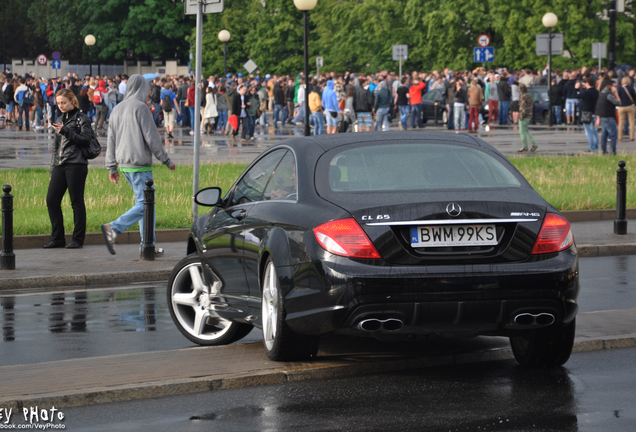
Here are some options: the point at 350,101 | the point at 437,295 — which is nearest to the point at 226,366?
the point at 437,295

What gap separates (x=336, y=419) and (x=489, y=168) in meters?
2.08

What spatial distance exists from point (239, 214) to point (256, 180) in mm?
322

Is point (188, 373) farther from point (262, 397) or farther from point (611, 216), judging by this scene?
point (611, 216)

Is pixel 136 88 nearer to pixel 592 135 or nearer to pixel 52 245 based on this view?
pixel 52 245

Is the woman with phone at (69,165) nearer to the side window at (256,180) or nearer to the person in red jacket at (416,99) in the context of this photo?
the side window at (256,180)

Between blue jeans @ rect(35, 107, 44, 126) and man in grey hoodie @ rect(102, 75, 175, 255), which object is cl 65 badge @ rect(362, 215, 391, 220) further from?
blue jeans @ rect(35, 107, 44, 126)

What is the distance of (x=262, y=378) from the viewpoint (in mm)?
6719

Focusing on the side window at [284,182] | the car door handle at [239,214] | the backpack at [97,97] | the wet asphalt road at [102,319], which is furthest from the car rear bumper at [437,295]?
the backpack at [97,97]

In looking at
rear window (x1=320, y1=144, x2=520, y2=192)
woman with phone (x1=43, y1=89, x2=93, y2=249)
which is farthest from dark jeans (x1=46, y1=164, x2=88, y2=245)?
rear window (x1=320, y1=144, x2=520, y2=192)

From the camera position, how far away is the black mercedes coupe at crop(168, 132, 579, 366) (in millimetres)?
6324

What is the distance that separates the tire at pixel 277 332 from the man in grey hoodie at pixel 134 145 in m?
5.99

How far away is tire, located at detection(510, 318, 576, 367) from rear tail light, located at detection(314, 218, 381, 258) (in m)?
1.28

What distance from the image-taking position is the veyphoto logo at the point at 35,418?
19.1ft

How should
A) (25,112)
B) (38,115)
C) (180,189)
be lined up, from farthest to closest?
1. (38,115)
2. (25,112)
3. (180,189)
